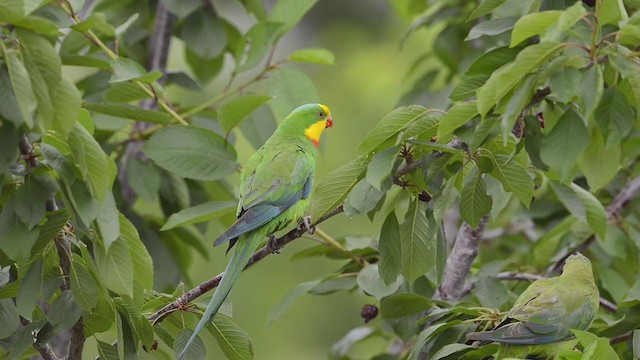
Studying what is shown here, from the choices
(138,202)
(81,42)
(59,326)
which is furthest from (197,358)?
(138,202)

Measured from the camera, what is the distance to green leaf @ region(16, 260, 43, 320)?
103 inches

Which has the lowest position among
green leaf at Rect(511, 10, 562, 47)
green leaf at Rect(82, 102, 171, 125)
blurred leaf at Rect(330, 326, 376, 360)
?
blurred leaf at Rect(330, 326, 376, 360)

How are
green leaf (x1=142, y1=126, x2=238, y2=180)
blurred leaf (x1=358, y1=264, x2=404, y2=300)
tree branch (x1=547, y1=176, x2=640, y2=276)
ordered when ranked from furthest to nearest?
tree branch (x1=547, y1=176, x2=640, y2=276)
green leaf (x1=142, y1=126, x2=238, y2=180)
blurred leaf (x1=358, y1=264, x2=404, y2=300)

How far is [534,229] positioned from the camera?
5.62 metres

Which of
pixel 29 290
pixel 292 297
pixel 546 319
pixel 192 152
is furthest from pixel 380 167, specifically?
pixel 292 297

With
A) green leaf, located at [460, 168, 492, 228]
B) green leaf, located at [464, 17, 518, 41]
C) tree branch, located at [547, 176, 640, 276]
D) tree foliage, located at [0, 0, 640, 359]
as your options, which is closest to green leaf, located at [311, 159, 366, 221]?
tree foliage, located at [0, 0, 640, 359]

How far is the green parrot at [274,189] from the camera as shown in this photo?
3.14 metres

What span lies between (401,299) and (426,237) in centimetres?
46

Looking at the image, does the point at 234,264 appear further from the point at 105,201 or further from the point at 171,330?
the point at 105,201

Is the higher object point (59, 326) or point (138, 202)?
point (59, 326)

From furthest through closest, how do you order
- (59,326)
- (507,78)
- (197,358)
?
(197,358) → (59,326) → (507,78)

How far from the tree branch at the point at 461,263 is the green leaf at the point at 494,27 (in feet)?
3.11

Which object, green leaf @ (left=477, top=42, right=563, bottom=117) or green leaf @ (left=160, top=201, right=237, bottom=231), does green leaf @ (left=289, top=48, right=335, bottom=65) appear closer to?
green leaf @ (left=160, top=201, right=237, bottom=231)

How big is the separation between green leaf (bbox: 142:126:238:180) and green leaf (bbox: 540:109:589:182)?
1624 millimetres
